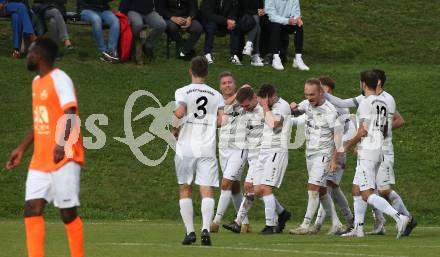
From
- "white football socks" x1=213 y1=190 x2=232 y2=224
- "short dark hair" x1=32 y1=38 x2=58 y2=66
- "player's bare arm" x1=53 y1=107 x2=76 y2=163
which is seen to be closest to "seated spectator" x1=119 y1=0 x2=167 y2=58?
"white football socks" x1=213 y1=190 x2=232 y2=224

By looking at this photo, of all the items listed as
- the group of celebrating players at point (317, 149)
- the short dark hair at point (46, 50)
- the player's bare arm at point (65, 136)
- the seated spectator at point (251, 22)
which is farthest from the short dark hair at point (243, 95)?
the seated spectator at point (251, 22)

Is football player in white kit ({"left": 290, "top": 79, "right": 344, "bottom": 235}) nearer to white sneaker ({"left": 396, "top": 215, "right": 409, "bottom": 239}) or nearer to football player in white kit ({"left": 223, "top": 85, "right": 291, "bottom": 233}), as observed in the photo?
football player in white kit ({"left": 223, "top": 85, "right": 291, "bottom": 233})

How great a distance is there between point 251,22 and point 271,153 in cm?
900

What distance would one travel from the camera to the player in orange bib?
11.9m

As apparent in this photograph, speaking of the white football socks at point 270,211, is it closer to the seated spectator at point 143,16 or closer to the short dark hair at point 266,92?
the short dark hair at point 266,92

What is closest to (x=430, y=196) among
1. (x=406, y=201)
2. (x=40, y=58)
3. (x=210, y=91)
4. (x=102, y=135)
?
(x=406, y=201)

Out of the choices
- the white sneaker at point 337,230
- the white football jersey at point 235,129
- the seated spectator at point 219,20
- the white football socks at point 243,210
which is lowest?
the white sneaker at point 337,230

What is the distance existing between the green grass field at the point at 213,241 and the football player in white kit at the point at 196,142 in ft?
1.51

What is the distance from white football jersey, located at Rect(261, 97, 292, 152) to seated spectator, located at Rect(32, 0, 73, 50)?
847 cm

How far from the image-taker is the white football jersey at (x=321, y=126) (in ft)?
60.8

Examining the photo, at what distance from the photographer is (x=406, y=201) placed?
22500 millimetres

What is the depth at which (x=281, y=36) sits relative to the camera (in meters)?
28.1

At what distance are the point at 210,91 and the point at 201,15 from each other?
1214 cm

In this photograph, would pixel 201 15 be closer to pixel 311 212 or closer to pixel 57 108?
pixel 311 212
